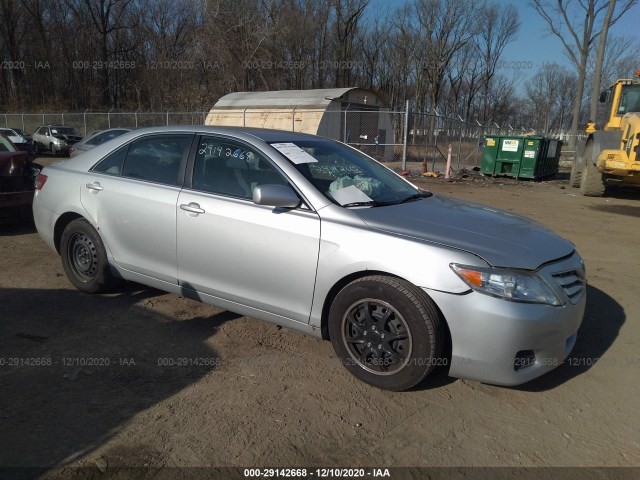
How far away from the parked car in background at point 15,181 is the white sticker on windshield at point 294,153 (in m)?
4.99

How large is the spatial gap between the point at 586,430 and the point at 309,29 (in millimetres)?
47291

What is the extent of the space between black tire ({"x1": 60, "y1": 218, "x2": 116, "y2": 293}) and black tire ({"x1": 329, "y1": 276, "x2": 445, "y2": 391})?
2364mm

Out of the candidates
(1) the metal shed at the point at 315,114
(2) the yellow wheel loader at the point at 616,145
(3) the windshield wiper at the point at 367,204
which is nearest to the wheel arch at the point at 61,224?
(3) the windshield wiper at the point at 367,204

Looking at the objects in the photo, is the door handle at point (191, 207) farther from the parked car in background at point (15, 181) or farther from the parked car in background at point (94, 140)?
the parked car in background at point (94, 140)

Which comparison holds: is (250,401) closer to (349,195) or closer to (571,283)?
(349,195)

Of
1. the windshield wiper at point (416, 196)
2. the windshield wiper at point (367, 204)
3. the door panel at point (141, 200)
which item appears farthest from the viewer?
the door panel at point (141, 200)

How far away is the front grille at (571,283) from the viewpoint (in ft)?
9.90

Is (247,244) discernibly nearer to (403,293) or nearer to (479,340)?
(403,293)

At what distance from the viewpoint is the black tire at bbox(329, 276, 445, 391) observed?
283 centimetres

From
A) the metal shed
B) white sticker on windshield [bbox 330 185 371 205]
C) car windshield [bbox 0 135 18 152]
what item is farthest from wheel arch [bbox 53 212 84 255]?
the metal shed

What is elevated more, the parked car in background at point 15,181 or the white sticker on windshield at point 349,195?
the white sticker on windshield at point 349,195

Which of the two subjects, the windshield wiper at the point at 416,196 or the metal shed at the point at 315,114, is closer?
the windshield wiper at the point at 416,196

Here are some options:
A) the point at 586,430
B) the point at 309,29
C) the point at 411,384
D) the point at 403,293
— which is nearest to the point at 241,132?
the point at 403,293

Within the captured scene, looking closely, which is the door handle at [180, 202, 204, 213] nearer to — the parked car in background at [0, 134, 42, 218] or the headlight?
the headlight
